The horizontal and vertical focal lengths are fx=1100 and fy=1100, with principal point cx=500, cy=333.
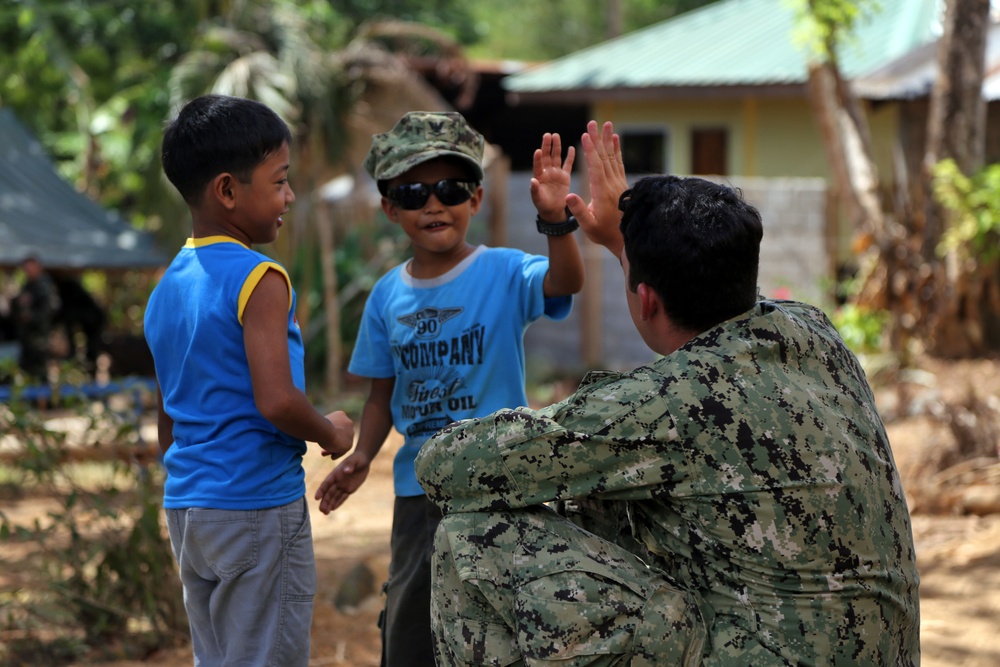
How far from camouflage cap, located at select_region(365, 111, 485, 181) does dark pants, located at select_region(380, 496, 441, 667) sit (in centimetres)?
87

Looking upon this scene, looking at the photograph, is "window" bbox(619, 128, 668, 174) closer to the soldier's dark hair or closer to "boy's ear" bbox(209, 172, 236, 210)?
"boy's ear" bbox(209, 172, 236, 210)

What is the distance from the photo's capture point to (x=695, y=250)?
2004 millimetres

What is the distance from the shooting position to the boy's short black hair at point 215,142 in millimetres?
2377

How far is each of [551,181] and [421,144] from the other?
0.39 m

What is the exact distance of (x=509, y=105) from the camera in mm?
19156

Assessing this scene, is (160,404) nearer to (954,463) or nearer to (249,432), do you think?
(249,432)

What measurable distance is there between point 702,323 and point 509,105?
17.5 meters

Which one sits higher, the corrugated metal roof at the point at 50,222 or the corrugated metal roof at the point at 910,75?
the corrugated metal roof at the point at 910,75

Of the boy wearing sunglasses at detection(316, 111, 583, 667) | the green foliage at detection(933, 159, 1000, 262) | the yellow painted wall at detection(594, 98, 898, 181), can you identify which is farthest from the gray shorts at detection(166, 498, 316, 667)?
the yellow painted wall at detection(594, 98, 898, 181)

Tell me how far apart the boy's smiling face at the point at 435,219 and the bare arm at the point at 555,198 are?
27cm

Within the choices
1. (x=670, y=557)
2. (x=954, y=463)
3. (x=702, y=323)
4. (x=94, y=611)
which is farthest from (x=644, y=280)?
(x=954, y=463)

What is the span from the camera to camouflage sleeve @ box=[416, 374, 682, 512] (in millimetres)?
1965

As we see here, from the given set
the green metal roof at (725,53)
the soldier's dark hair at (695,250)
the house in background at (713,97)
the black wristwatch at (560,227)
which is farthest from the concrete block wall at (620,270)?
the soldier's dark hair at (695,250)

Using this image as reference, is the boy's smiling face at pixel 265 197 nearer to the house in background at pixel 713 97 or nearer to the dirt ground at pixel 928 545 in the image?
the dirt ground at pixel 928 545
